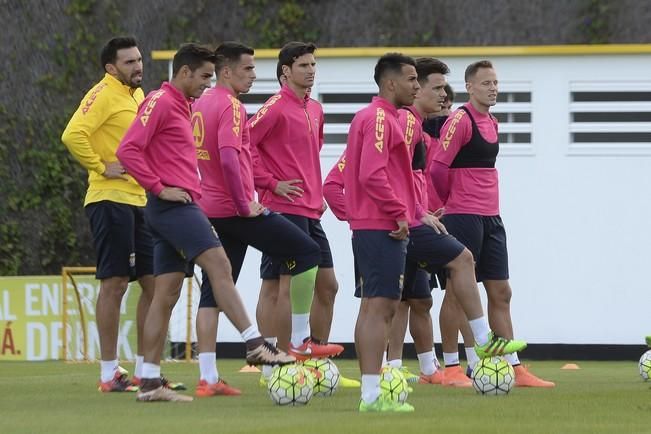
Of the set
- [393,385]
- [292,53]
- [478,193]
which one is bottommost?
[393,385]

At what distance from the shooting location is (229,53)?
10.1 metres

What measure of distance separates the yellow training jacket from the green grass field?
143 centimetres

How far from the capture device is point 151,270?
34.7 ft

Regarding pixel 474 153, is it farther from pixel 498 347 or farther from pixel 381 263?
pixel 381 263

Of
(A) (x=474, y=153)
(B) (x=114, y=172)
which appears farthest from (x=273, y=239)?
(A) (x=474, y=153)

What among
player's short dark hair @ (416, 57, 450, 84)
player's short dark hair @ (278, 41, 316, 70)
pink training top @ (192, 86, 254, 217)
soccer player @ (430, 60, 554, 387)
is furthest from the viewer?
soccer player @ (430, 60, 554, 387)

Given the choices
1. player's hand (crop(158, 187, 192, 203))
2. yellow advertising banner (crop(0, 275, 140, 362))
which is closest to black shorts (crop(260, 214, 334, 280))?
player's hand (crop(158, 187, 192, 203))

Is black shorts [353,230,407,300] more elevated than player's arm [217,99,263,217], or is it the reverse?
player's arm [217,99,263,217]

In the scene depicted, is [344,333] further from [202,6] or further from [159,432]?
[159,432]

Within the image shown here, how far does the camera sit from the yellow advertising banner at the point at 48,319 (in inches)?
632

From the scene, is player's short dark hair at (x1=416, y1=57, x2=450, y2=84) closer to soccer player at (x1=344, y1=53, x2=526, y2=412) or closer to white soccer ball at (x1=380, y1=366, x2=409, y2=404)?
soccer player at (x1=344, y1=53, x2=526, y2=412)

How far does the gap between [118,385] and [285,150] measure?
6.69ft

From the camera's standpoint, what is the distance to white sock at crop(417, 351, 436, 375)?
→ 11406 mm

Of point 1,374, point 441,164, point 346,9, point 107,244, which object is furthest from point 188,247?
point 346,9
